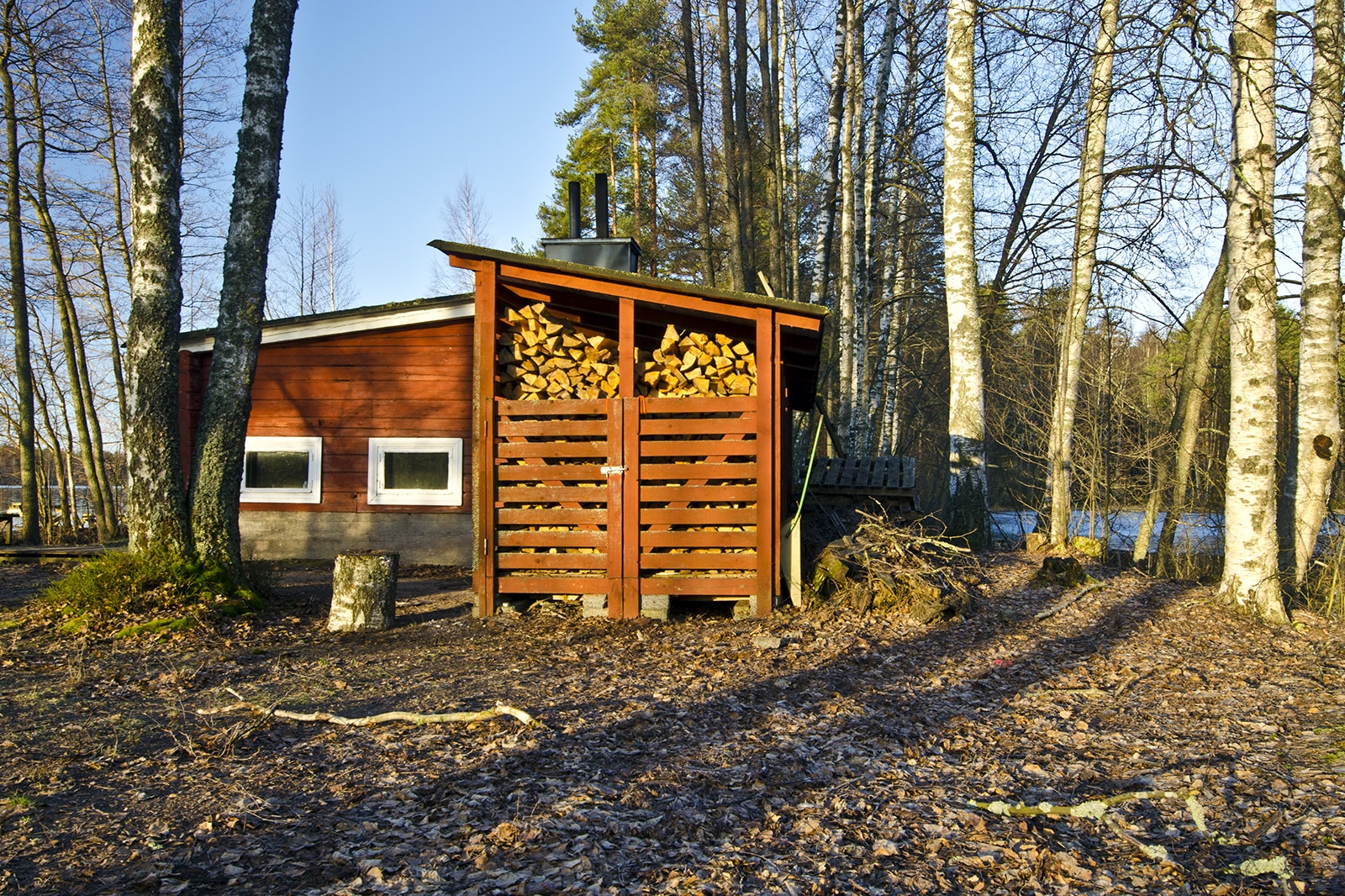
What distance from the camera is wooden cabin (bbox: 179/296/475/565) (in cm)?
1205

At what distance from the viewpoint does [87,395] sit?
18.7 metres

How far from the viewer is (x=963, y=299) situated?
34.6ft

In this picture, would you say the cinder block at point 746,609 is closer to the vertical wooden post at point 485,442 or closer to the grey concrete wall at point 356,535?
the vertical wooden post at point 485,442

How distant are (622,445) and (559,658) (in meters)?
2.17

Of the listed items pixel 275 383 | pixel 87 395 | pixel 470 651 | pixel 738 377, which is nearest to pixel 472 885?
pixel 470 651

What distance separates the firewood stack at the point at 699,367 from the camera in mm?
8219

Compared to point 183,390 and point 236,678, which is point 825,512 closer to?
point 236,678

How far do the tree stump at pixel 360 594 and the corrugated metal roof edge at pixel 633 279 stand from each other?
111 inches

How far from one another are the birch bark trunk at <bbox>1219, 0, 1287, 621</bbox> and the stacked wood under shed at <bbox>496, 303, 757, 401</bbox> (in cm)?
403

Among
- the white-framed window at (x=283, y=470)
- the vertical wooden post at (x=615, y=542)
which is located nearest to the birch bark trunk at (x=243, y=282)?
the vertical wooden post at (x=615, y=542)

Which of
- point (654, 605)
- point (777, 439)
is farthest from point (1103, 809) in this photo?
point (654, 605)

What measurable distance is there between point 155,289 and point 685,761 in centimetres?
640

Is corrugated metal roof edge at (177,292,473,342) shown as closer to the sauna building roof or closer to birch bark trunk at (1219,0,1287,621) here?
the sauna building roof

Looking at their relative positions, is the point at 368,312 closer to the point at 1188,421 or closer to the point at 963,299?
the point at 963,299
